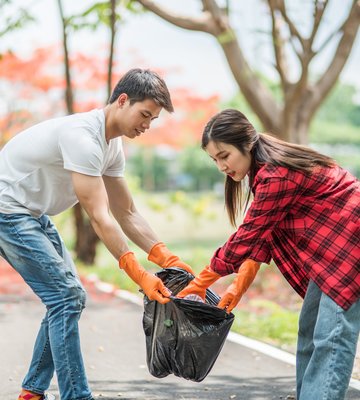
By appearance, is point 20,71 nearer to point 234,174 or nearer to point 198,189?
point 234,174

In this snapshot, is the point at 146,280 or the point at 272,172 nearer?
the point at 272,172

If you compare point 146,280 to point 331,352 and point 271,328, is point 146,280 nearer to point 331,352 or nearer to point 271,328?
point 331,352

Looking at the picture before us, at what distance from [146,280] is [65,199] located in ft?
1.97

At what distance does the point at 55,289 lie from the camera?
391 cm

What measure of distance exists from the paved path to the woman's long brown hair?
65.3 inches

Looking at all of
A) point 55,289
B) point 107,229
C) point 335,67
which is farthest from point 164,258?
point 335,67

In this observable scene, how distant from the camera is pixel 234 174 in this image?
3.79 metres

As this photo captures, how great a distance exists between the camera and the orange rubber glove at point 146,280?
3891 millimetres

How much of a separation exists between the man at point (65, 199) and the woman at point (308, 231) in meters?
0.40

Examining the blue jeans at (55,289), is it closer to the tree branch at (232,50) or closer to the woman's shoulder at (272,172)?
the woman's shoulder at (272,172)

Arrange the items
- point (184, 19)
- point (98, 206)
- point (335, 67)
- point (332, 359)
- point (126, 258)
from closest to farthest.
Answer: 1. point (332, 359)
2. point (98, 206)
3. point (126, 258)
4. point (184, 19)
5. point (335, 67)

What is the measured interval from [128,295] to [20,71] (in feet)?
33.6

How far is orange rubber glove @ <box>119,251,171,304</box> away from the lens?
3891 mm

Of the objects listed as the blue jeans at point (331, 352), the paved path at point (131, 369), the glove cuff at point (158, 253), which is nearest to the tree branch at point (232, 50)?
the paved path at point (131, 369)
